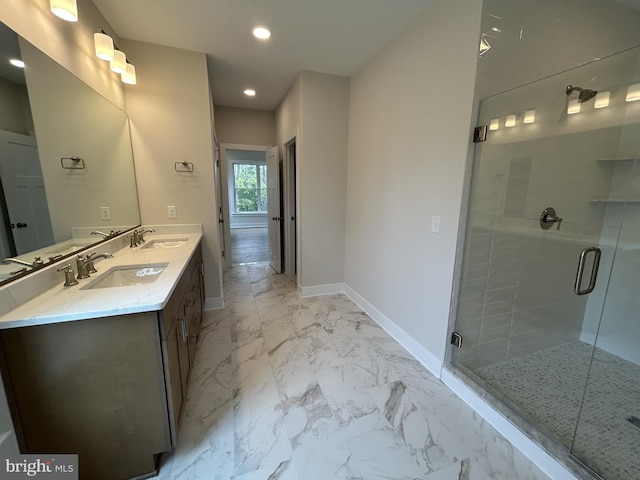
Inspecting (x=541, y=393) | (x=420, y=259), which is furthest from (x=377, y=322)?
(x=541, y=393)

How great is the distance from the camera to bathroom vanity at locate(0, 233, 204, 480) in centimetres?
106

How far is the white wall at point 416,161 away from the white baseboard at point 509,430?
20cm

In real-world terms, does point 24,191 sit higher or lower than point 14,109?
lower

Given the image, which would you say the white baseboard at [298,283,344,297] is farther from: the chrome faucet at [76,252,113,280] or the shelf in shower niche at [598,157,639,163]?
the shelf in shower niche at [598,157,639,163]

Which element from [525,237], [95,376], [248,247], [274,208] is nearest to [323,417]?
[95,376]

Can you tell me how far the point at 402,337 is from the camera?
2449 mm

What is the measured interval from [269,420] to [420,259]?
161 centimetres

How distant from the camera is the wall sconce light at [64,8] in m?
1.37

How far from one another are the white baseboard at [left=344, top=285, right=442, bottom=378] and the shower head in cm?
213

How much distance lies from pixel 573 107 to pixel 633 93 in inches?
16.3

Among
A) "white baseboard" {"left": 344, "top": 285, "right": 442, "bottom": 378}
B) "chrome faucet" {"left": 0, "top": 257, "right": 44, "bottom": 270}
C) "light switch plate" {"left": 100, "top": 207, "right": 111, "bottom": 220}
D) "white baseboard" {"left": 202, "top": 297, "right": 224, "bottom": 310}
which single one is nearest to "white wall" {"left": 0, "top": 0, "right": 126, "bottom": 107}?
"light switch plate" {"left": 100, "top": 207, "right": 111, "bottom": 220}

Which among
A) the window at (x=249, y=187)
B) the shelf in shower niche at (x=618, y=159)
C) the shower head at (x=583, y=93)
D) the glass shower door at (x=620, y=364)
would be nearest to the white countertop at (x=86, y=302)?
the glass shower door at (x=620, y=364)

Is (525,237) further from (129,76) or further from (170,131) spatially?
(129,76)

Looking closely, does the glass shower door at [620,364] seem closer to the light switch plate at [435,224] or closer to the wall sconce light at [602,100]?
the wall sconce light at [602,100]
